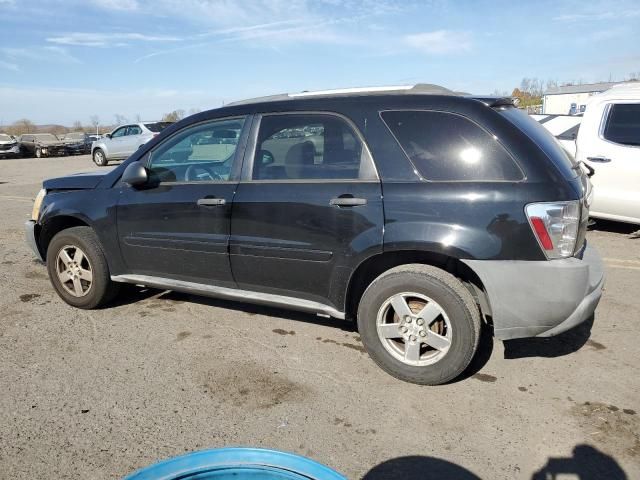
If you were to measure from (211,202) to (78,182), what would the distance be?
153 centimetres

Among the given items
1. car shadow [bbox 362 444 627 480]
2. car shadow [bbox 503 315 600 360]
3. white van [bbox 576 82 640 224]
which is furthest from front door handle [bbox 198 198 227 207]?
white van [bbox 576 82 640 224]

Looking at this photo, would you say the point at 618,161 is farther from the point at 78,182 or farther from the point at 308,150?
the point at 78,182

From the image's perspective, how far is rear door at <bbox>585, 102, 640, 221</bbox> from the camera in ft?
20.8

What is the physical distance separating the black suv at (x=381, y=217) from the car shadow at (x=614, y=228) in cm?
443

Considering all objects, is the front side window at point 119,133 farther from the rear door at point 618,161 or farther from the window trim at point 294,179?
the window trim at point 294,179

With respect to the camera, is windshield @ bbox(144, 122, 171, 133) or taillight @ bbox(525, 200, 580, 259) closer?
taillight @ bbox(525, 200, 580, 259)

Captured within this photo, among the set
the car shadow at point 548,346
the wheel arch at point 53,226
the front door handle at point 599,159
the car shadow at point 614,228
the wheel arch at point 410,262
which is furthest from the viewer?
the car shadow at point 614,228

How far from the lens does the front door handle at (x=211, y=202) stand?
370 cm

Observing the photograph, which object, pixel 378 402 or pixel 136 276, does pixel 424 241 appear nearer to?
pixel 378 402

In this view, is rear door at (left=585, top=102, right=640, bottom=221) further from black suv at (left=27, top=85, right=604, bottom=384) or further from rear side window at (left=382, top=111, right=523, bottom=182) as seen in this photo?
rear side window at (left=382, top=111, right=523, bottom=182)

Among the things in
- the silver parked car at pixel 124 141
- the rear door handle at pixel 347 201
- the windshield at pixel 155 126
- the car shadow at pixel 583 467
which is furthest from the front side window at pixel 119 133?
the car shadow at pixel 583 467

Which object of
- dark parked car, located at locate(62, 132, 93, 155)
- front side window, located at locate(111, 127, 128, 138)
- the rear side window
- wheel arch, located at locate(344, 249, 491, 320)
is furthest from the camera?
dark parked car, located at locate(62, 132, 93, 155)

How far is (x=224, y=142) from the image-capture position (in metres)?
4.00

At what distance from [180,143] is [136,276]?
1165 millimetres
